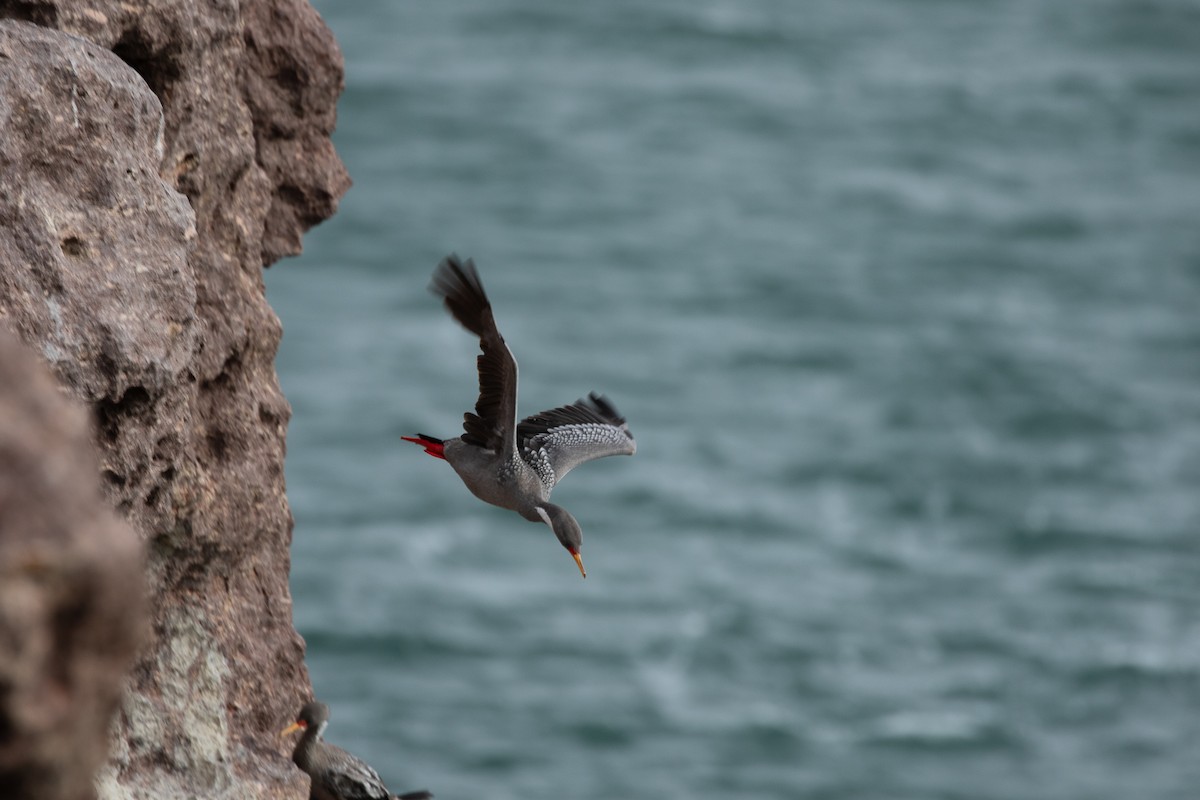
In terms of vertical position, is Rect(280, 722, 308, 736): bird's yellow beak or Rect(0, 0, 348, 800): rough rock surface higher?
Rect(0, 0, 348, 800): rough rock surface

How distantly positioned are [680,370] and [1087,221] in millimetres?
11802

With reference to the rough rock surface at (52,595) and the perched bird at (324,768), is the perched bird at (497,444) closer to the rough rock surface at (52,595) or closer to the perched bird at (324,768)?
the perched bird at (324,768)

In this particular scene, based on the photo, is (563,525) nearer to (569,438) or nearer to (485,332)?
(485,332)

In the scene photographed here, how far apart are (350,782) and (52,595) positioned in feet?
18.7

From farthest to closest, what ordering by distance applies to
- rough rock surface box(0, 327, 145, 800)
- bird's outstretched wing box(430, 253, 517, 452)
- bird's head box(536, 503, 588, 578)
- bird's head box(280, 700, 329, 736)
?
1. bird's head box(536, 503, 588, 578)
2. bird's outstretched wing box(430, 253, 517, 452)
3. bird's head box(280, 700, 329, 736)
4. rough rock surface box(0, 327, 145, 800)

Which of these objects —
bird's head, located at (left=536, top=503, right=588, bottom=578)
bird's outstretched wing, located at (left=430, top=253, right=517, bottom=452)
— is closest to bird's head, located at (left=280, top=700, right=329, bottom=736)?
bird's head, located at (left=536, top=503, right=588, bottom=578)

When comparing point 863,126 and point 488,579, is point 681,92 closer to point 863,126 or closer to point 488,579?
point 863,126

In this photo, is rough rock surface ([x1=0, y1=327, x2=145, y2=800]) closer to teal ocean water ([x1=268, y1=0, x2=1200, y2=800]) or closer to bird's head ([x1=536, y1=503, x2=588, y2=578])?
bird's head ([x1=536, y1=503, x2=588, y2=578])

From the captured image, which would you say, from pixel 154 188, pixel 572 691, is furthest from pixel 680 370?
pixel 154 188

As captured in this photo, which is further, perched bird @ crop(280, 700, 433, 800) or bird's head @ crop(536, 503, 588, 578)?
bird's head @ crop(536, 503, 588, 578)

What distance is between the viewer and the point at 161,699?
800cm

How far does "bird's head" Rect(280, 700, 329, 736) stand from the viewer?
8.98 metres

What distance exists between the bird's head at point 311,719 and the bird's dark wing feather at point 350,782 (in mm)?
176

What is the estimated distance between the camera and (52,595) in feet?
11.7
